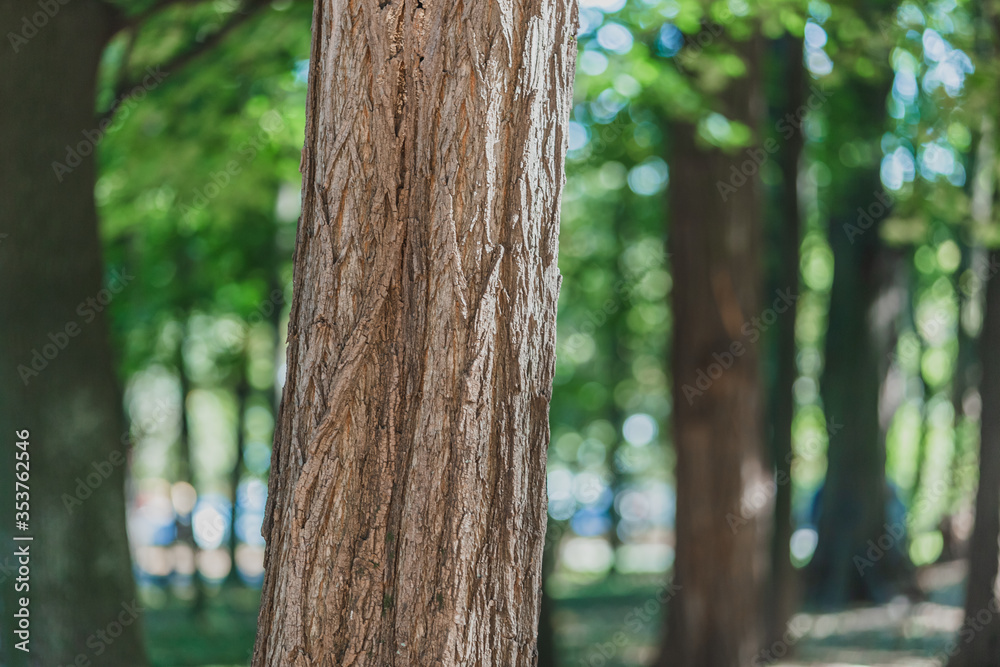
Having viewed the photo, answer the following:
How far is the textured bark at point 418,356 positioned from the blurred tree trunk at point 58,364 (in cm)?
314

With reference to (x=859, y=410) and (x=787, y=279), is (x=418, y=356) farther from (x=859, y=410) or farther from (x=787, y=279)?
(x=859, y=410)

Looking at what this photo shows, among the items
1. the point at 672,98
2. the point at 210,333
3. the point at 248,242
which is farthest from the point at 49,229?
the point at 210,333

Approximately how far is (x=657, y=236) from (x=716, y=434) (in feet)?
23.0

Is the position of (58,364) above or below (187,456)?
above

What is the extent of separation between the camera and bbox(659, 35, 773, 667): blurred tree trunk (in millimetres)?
7816

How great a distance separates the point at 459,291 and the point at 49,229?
3.95 m

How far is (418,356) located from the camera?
8.89ft

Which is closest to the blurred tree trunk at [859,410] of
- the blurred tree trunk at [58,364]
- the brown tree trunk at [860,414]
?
the brown tree trunk at [860,414]

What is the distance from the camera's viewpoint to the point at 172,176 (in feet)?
27.8
